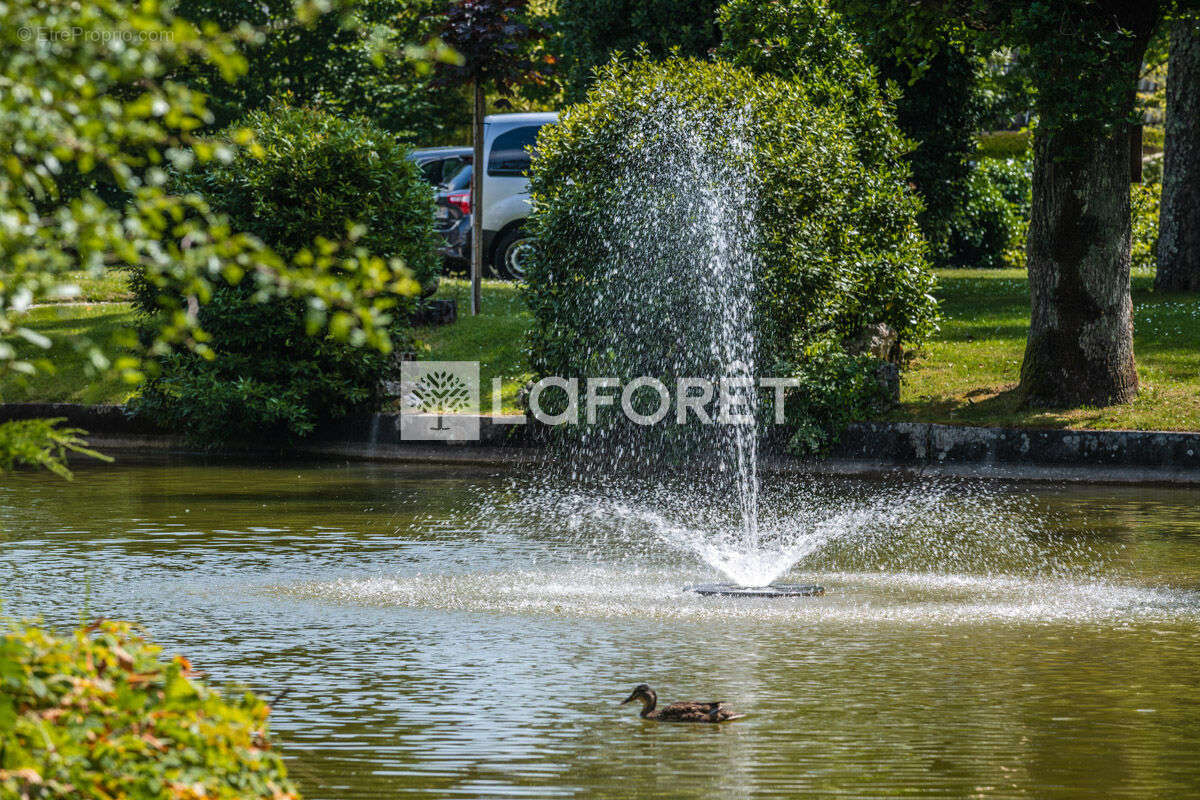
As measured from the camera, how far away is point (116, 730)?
4.00m

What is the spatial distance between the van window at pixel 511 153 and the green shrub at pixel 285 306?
23.6 ft

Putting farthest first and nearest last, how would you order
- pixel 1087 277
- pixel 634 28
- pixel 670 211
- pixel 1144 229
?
pixel 1144 229 < pixel 634 28 < pixel 1087 277 < pixel 670 211

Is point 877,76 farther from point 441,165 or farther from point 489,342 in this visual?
point 441,165

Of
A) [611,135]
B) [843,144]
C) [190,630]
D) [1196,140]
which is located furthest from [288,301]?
[1196,140]

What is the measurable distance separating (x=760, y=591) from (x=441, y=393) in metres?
9.94

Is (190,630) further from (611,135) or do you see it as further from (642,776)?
(611,135)

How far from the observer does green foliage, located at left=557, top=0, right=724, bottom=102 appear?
26.1m

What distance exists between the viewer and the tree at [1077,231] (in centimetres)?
1645

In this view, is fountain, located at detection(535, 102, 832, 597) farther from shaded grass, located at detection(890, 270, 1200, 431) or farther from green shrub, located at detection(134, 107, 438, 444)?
green shrub, located at detection(134, 107, 438, 444)

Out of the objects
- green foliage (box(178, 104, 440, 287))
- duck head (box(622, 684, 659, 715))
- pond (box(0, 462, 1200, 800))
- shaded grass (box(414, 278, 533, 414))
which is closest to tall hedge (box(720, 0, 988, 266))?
shaded grass (box(414, 278, 533, 414))

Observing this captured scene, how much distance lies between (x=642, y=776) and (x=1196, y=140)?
1965 cm

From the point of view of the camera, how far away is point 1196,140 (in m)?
23.3

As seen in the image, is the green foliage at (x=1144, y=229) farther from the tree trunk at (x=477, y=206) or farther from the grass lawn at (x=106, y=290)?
the grass lawn at (x=106, y=290)

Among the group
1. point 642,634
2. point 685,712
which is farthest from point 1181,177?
point 685,712
